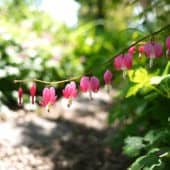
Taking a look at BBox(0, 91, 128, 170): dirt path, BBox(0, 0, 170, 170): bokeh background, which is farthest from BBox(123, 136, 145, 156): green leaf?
BBox(0, 91, 128, 170): dirt path

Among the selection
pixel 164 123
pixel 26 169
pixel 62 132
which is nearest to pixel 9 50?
pixel 62 132

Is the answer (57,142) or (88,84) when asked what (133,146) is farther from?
(57,142)

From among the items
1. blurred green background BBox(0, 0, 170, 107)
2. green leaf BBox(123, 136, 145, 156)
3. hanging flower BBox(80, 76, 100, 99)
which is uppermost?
blurred green background BBox(0, 0, 170, 107)

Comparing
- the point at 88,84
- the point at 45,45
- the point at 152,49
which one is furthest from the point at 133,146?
the point at 45,45

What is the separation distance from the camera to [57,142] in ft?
19.8

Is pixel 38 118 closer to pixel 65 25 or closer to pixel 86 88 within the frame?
pixel 86 88

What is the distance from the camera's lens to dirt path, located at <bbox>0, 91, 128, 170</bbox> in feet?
17.4

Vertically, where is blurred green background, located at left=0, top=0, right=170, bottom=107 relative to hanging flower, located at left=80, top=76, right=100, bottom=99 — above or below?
above

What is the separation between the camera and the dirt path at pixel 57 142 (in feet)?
17.4

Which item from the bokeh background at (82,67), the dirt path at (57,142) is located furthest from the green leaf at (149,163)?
the dirt path at (57,142)

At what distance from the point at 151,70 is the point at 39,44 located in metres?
4.04

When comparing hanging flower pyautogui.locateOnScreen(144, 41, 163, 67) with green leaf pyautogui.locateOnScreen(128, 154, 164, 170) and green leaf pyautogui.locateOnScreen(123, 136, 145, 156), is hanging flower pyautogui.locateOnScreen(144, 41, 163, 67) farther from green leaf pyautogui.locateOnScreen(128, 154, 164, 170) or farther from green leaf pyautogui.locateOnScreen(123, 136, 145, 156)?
green leaf pyautogui.locateOnScreen(123, 136, 145, 156)

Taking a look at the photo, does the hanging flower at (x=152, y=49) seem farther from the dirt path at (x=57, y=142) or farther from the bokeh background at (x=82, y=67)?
the dirt path at (x=57, y=142)

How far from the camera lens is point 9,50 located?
7.29m
